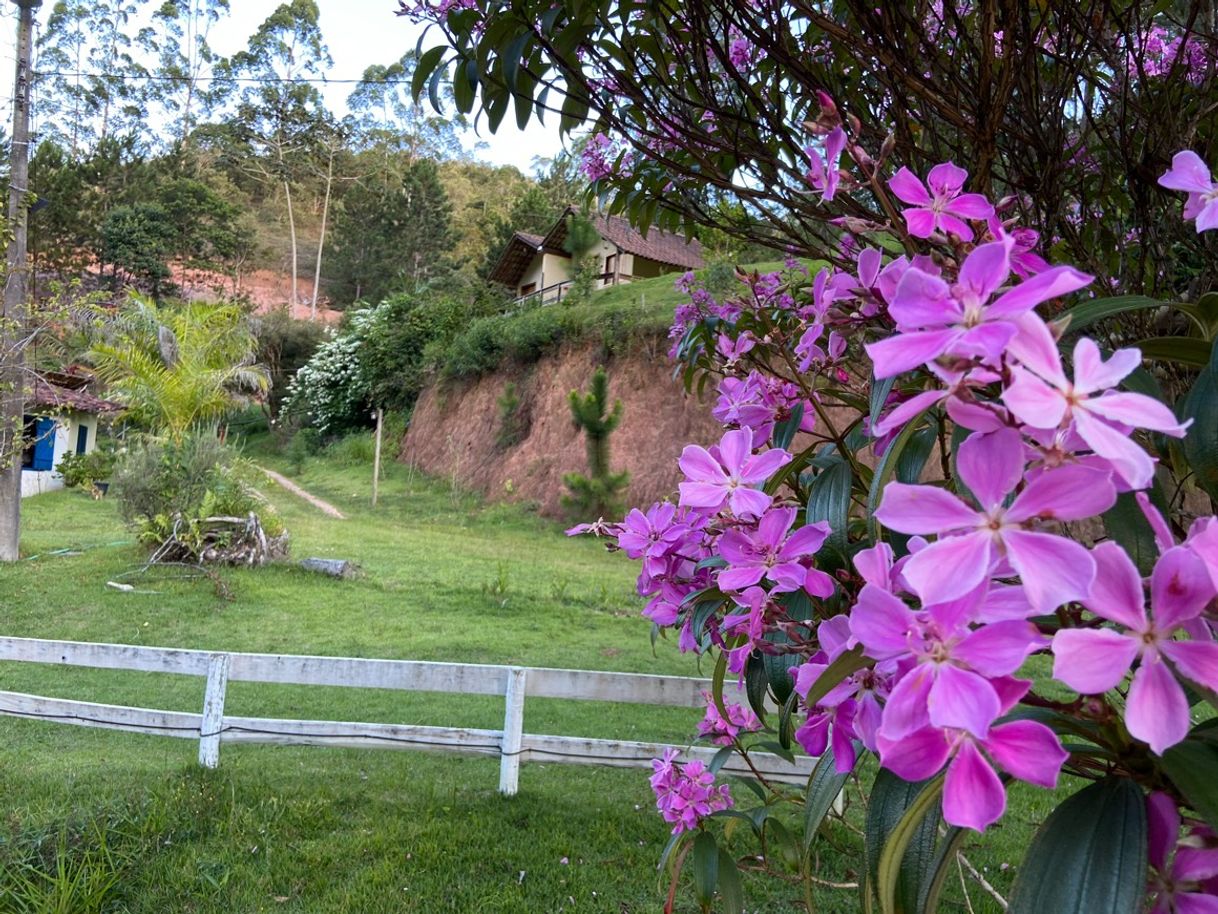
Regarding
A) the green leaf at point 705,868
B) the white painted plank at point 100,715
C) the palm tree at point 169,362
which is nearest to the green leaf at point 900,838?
the green leaf at point 705,868

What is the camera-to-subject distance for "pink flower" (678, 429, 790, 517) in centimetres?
56

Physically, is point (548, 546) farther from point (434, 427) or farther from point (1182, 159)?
point (1182, 159)

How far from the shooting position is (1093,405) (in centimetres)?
29

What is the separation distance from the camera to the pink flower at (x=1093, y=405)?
0.90 feet

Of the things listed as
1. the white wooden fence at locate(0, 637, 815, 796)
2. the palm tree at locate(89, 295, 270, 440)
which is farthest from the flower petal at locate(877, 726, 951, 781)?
the palm tree at locate(89, 295, 270, 440)

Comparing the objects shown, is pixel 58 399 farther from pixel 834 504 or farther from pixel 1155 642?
pixel 1155 642

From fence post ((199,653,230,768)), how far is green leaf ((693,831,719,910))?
97.7 inches

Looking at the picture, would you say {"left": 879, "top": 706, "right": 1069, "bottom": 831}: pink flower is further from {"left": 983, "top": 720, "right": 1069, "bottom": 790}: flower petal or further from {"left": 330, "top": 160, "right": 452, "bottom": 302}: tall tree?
{"left": 330, "top": 160, "right": 452, "bottom": 302}: tall tree

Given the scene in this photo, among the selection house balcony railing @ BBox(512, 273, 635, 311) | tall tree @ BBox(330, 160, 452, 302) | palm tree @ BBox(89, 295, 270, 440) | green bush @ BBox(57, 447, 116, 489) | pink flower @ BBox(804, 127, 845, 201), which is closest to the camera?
pink flower @ BBox(804, 127, 845, 201)

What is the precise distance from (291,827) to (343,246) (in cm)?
2754

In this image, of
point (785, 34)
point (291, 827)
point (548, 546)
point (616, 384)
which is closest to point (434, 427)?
point (616, 384)

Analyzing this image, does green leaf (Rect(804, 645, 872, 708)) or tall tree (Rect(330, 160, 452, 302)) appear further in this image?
tall tree (Rect(330, 160, 452, 302))

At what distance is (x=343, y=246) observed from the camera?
90.1ft

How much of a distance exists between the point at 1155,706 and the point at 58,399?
8.37m
